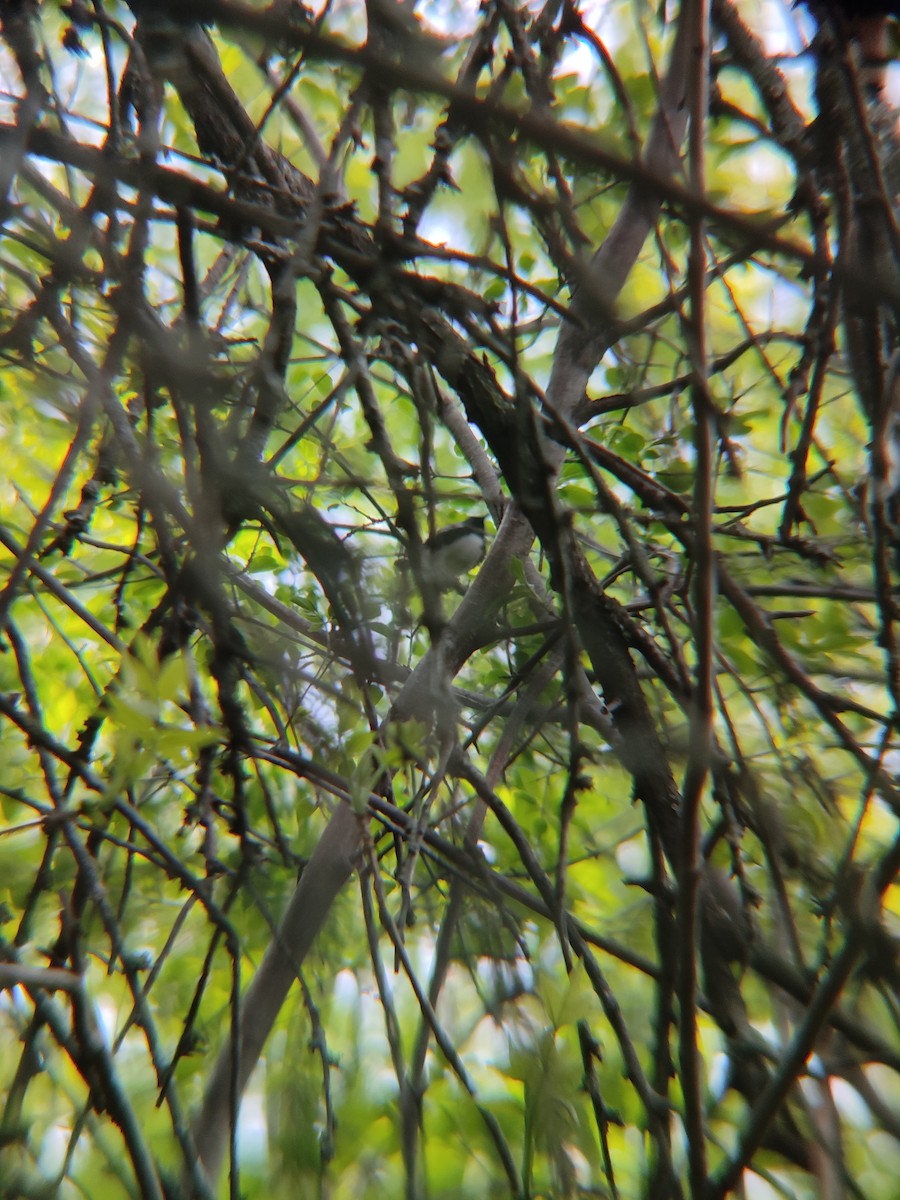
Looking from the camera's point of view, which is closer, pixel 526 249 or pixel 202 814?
pixel 202 814

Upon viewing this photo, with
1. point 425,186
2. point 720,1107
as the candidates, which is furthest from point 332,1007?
point 425,186

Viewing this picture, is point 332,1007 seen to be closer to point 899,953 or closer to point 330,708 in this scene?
point 330,708

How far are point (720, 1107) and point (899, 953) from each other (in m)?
0.40

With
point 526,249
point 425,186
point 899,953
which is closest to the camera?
point 899,953

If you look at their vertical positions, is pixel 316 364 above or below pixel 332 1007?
above

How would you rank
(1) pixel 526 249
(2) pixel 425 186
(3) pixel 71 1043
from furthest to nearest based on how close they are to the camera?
1. (1) pixel 526 249
2. (2) pixel 425 186
3. (3) pixel 71 1043

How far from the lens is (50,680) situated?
8.30 ft

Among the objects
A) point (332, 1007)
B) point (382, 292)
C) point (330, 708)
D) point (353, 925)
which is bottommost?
point (332, 1007)

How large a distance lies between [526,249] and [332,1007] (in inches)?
76.4

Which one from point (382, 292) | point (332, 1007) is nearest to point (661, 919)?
point (382, 292)

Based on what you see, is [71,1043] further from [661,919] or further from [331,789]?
[661,919]

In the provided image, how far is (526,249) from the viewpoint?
250 cm

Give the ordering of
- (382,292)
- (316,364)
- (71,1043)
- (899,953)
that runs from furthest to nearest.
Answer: (316,364)
(382,292)
(71,1043)
(899,953)

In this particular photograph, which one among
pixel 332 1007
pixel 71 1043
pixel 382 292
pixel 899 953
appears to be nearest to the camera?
pixel 899 953
